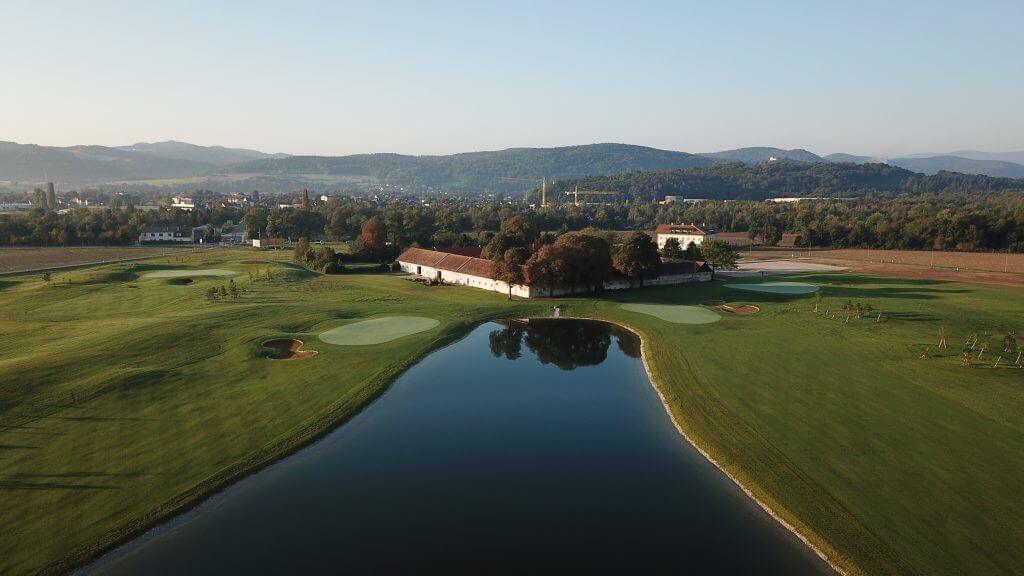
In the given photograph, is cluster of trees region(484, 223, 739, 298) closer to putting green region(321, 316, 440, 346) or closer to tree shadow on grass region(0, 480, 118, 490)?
putting green region(321, 316, 440, 346)

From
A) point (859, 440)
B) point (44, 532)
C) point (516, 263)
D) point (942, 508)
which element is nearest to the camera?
point (44, 532)

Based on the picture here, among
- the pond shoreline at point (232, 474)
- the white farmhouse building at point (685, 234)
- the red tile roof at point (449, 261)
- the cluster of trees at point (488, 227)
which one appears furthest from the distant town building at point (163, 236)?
the pond shoreline at point (232, 474)

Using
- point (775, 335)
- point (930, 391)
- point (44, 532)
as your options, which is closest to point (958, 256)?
point (775, 335)

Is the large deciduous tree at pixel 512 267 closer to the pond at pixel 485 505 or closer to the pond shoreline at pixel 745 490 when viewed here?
the pond shoreline at pixel 745 490

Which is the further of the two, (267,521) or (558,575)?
(267,521)

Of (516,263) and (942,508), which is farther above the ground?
(516,263)

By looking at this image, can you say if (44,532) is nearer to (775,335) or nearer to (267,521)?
(267,521)

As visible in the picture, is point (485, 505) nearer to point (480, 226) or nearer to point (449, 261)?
point (449, 261)

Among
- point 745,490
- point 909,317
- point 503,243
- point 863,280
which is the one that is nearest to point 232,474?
point 745,490
